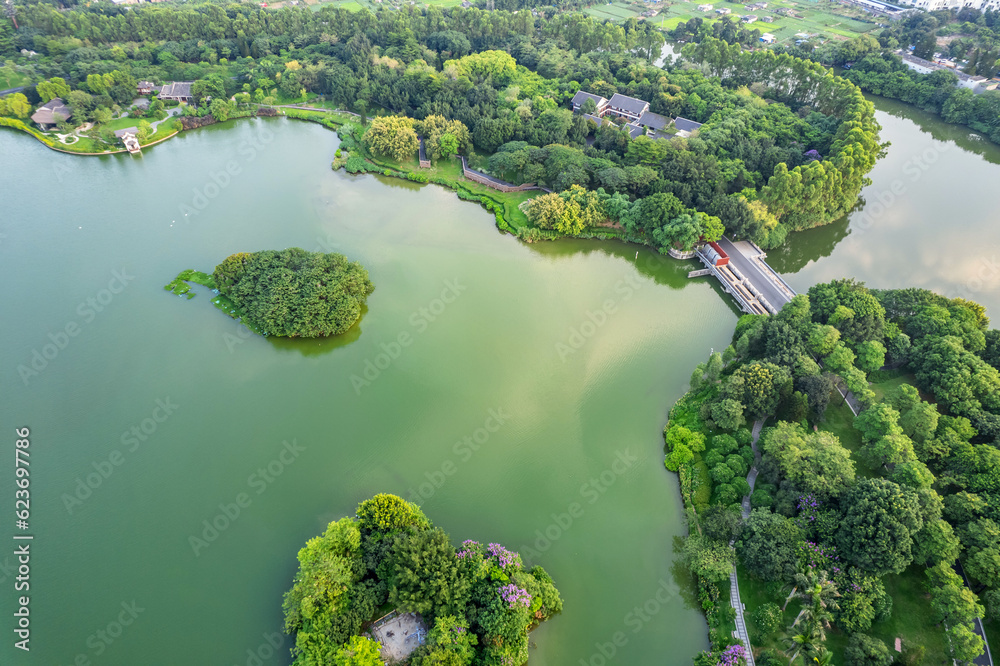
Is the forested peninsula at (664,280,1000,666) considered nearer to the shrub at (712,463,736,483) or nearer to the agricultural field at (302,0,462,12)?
the shrub at (712,463,736,483)

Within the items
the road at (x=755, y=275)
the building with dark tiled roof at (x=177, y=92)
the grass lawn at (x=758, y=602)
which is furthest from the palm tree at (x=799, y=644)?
the building with dark tiled roof at (x=177, y=92)

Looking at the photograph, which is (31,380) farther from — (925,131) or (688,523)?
(925,131)

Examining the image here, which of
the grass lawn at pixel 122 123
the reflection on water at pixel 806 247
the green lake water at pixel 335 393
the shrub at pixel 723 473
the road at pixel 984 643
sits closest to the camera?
the road at pixel 984 643

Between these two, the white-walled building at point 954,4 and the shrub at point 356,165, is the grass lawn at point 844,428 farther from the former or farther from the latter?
the white-walled building at point 954,4

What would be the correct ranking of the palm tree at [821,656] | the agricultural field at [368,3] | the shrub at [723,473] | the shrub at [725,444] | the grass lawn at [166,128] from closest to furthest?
the palm tree at [821,656], the shrub at [723,473], the shrub at [725,444], the grass lawn at [166,128], the agricultural field at [368,3]

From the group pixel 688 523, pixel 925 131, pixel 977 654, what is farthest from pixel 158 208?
pixel 925 131

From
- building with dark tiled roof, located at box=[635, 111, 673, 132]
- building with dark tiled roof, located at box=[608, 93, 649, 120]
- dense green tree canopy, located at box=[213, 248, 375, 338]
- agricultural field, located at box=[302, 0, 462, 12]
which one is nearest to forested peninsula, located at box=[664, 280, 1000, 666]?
dense green tree canopy, located at box=[213, 248, 375, 338]
